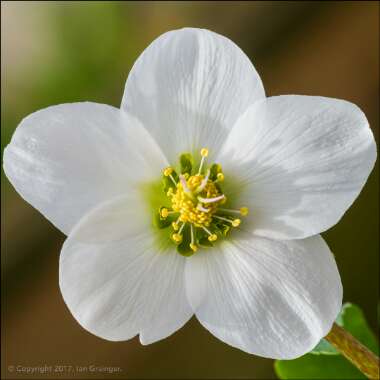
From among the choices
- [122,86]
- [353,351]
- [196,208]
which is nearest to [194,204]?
[196,208]

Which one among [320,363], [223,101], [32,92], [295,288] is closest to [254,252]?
[295,288]

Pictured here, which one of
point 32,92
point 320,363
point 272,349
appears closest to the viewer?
point 272,349

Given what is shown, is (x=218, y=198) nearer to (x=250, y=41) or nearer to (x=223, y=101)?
(x=223, y=101)

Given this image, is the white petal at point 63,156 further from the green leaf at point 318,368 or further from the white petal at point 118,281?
the green leaf at point 318,368

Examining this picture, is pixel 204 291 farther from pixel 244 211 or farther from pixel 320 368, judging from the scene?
pixel 320 368

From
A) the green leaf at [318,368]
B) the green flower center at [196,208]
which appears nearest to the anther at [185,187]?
the green flower center at [196,208]

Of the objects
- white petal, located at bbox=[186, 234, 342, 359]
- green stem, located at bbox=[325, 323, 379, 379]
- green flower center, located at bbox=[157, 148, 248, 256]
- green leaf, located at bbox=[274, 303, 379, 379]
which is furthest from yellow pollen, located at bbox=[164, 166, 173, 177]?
green leaf, located at bbox=[274, 303, 379, 379]

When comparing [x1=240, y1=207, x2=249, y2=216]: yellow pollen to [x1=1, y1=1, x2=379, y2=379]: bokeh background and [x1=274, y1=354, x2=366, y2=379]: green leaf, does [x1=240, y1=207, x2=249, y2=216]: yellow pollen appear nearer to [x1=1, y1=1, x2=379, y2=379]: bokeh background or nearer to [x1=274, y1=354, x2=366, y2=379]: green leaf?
[x1=274, y1=354, x2=366, y2=379]: green leaf
